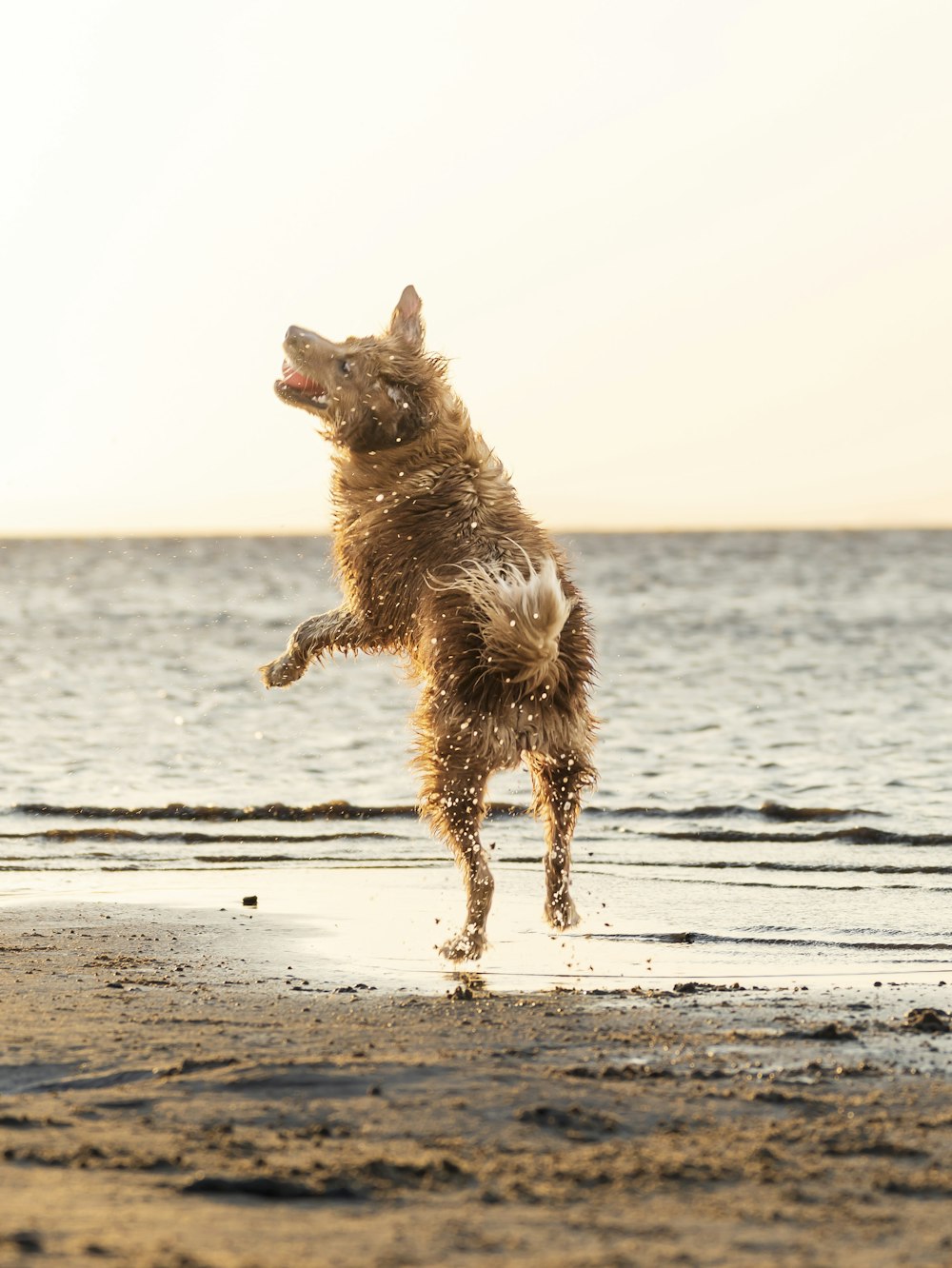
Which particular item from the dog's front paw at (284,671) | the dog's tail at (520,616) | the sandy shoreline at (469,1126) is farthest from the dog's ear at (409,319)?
the sandy shoreline at (469,1126)

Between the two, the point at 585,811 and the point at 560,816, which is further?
the point at 585,811

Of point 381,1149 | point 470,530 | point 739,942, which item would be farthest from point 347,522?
point 381,1149

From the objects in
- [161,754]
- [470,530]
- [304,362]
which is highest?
[304,362]

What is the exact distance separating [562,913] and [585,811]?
408 cm

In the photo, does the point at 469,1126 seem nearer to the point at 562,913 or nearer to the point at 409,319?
the point at 562,913

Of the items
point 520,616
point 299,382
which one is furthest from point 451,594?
point 299,382

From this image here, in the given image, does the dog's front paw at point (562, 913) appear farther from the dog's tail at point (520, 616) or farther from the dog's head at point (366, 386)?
the dog's head at point (366, 386)

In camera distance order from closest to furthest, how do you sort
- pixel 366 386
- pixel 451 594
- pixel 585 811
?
pixel 451 594, pixel 366 386, pixel 585 811

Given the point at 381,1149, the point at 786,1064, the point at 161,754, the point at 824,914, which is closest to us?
the point at 381,1149

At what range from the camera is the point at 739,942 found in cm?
646

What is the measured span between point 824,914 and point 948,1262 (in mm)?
4450

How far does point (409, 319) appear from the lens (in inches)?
269

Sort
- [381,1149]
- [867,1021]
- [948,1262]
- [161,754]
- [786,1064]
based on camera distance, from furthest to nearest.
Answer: [161,754] → [867,1021] → [786,1064] → [381,1149] → [948,1262]

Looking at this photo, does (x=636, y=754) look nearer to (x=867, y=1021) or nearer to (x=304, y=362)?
(x=304, y=362)
